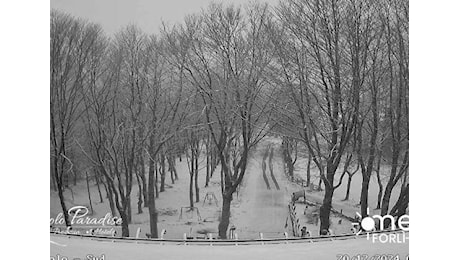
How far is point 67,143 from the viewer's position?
3014mm

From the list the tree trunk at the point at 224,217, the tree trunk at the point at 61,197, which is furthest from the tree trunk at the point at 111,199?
the tree trunk at the point at 224,217

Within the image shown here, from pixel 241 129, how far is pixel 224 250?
0.49m

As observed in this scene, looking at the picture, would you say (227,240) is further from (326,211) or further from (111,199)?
(111,199)

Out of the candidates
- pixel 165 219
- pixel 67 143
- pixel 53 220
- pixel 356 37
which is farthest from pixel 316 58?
pixel 53 220

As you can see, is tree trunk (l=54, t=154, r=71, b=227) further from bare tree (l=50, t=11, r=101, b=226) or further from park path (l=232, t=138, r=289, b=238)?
park path (l=232, t=138, r=289, b=238)

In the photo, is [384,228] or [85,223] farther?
[85,223]

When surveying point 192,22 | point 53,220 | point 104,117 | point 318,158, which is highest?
point 192,22

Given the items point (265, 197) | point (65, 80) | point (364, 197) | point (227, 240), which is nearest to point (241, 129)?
point (265, 197)

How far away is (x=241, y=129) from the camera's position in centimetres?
283

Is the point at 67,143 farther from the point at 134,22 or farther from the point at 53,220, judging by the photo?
the point at 134,22

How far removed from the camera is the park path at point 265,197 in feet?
9.22

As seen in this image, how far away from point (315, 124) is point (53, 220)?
1.21 metres

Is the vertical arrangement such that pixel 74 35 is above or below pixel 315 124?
above

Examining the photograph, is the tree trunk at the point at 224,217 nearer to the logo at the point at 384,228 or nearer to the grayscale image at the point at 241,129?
the grayscale image at the point at 241,129
